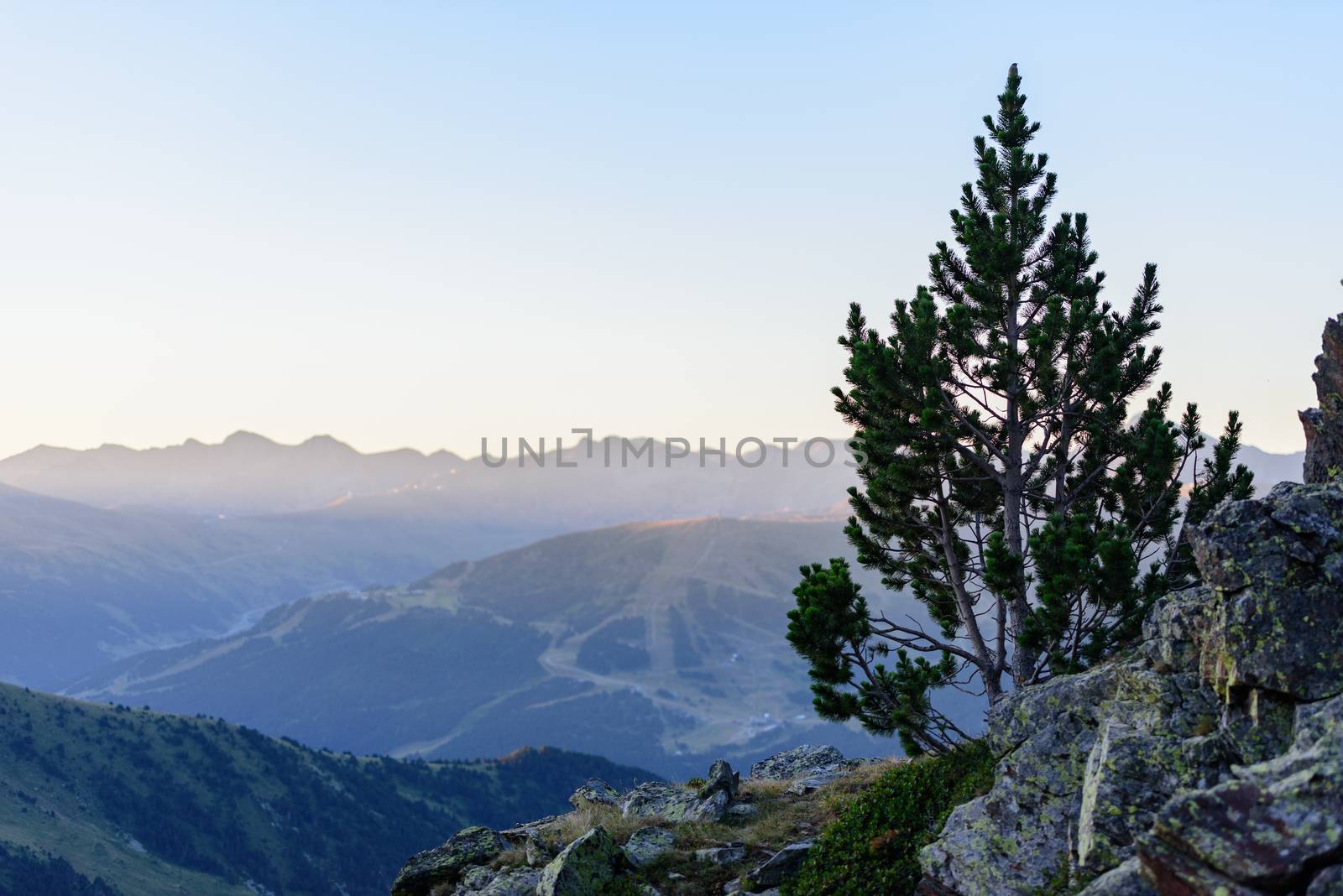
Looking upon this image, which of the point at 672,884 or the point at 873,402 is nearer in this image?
the point at 672,884

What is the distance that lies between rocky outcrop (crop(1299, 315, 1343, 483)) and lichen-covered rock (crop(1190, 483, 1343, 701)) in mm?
4699

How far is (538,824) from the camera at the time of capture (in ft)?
114

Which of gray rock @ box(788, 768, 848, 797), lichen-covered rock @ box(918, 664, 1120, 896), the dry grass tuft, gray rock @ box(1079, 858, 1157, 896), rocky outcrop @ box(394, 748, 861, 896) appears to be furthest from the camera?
gray rock @ box(788, 768, 848, 797)

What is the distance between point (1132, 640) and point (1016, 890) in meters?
9.27

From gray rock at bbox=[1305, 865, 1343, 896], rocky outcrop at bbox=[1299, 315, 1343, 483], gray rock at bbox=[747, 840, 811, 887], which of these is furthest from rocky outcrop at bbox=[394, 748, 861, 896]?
rocky outcrop at bbox=[1299, 315, 1343, 483]

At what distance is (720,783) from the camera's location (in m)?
32.8

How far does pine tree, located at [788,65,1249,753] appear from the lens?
27375 mm

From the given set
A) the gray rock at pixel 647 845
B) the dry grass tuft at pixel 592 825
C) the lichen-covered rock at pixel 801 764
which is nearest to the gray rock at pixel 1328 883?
the gray rock at pixel 647 845

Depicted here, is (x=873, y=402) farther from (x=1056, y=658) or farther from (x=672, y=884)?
(x=672, y=884)

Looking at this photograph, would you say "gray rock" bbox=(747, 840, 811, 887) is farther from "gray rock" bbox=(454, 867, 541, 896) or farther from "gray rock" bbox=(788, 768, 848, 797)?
"gray rock" bbox=(788, 768, 848, 797)

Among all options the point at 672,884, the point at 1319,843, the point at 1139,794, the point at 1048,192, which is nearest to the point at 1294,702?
the point at 1139,794

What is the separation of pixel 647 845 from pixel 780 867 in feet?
16.2

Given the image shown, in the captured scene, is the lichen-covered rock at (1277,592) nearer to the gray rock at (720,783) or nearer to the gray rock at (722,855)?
the gray rock at (722,855)

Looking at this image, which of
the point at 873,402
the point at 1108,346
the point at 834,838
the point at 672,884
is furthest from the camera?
the point at 873,402
